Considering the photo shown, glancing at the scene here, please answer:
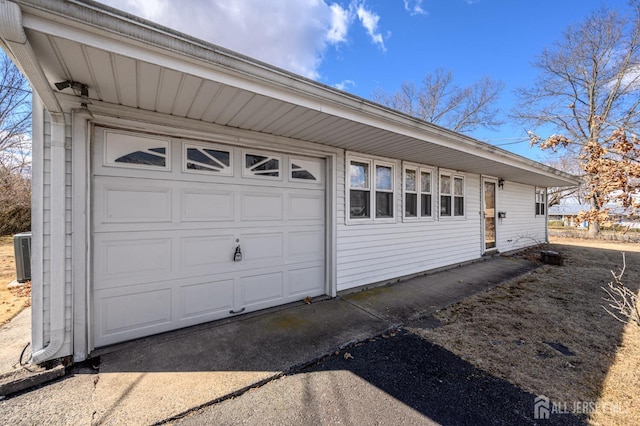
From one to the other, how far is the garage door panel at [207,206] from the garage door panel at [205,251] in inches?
10.1

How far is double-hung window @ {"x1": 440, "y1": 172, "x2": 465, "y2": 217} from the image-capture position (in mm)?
6453

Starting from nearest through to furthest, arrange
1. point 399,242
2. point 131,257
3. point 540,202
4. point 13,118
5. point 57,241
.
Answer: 1. point 57,241
2. point 131,257
3. point 399,242
4. point 540,202
5. point 13,118

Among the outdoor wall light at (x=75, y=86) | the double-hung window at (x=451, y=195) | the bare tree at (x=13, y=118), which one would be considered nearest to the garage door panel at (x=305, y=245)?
the outdoor wall light at (x=75, y=86)

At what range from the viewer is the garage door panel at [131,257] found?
2805 millimetres

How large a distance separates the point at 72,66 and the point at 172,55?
783 millimetres

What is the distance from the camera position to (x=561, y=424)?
1884mm

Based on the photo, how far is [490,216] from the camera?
27.4 ft

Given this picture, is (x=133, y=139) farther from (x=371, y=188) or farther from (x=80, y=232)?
(x=371, y=188)

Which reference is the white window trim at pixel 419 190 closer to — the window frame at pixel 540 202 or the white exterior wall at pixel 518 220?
the white exterior wall at pixel 518 220

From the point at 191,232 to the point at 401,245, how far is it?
13.1 ft

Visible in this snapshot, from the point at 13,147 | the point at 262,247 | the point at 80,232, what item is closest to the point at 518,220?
the point at 262,247

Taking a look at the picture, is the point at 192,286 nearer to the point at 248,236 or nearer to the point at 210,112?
the point at 248,236

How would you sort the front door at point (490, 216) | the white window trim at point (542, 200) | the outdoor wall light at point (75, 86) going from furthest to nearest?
1. the white window trim at point (542, 200)
2. the front door at point (490, 216)
3. the outdoor wall light at point (75, 86)

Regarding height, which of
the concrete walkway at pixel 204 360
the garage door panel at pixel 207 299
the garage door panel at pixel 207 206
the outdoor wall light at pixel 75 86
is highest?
the outdoor wall light at pixel 75 86
